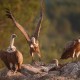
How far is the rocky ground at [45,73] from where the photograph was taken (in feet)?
37.7

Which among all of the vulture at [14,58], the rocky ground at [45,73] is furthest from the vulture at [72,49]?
the vulture at [14,58]

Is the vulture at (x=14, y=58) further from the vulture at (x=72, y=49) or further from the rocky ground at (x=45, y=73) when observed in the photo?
the vulture at (x=72, y=49)

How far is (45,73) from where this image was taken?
12.0m

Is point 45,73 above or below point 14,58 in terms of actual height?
below

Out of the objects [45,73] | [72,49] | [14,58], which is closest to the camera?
[45,73]

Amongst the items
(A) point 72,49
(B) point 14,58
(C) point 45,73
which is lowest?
(C) point 45,73

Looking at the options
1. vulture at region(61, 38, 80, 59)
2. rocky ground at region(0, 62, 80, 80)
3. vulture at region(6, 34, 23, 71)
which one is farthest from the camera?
vulture at region(61, 38, 80, 59)

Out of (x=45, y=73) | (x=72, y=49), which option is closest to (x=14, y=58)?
(x=45, y=73)

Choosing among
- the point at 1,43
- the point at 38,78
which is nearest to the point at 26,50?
the point at 1,43

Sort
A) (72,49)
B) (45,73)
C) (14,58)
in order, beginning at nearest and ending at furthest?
1. (45,73)
2. (14,58)
3. (72,49)

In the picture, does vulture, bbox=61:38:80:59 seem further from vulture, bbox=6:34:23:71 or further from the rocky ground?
vulture, bbox=6:34:23:71

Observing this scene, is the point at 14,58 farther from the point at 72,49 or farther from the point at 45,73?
the point at 72,49

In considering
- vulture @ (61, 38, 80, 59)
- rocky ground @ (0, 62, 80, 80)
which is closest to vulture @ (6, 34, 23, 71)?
rocky ground @ (0, 62, 80, 80)

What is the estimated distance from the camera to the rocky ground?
11484mm
